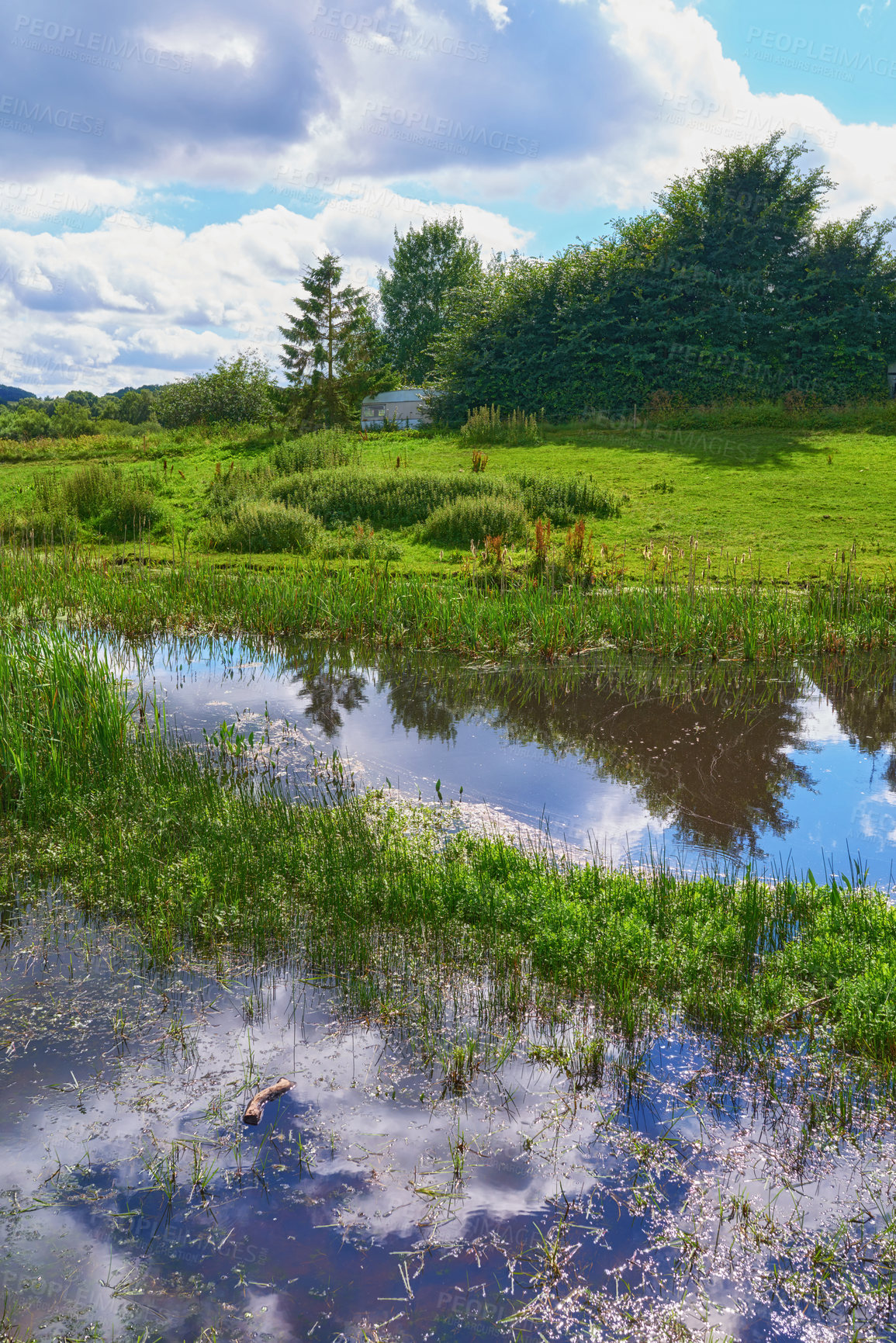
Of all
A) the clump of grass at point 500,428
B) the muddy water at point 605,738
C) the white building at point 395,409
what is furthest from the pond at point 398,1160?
the white building at point 395,409

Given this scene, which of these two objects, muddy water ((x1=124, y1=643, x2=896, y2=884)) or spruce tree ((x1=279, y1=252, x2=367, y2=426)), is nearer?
muddy water ((x1=124, y1=643, x2=896, y2=884))

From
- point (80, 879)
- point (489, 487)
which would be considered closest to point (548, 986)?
point (80, 879)

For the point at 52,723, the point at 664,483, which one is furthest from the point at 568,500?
the point at 52,723

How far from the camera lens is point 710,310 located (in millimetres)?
28172

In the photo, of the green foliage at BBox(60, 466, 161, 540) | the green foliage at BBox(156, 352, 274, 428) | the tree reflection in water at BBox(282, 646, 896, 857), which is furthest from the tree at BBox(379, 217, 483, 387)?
the tree reflection in water at BBox(282, 646, 896, 857)

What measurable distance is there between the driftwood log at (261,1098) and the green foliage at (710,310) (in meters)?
27.5

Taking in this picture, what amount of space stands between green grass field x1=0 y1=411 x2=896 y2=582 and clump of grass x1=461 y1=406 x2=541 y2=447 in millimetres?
483

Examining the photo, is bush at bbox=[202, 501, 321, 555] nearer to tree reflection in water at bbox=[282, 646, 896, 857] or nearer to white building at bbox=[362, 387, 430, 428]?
tree reflection in water at bbox=[282, 646, 896, 857]

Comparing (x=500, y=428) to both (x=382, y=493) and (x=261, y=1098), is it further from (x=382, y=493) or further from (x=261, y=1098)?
(x=261, y=1098)

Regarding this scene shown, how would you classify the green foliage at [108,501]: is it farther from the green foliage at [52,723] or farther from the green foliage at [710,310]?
the green foliage at [710,310]

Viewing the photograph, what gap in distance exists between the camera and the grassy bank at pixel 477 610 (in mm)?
10641

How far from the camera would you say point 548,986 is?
4.04 m

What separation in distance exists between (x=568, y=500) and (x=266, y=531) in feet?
19.5

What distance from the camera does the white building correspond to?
3306 centimetres
